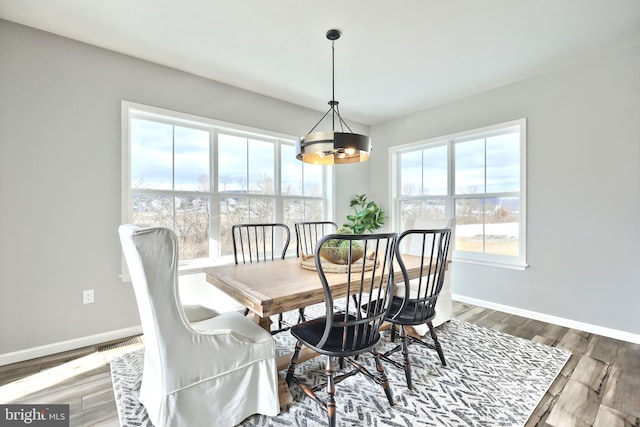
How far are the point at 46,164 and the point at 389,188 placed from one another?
159 inches

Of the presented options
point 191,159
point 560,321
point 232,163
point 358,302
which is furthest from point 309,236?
point 560,321

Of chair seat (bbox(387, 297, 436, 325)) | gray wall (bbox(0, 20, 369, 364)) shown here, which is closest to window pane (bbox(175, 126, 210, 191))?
gray wall (bbox(0, 20, 369, 364))

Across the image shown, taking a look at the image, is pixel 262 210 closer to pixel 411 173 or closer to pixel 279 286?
pixel 279 286

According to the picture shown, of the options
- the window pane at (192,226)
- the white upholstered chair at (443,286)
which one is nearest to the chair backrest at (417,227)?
the white upholstered chair at (443,286)

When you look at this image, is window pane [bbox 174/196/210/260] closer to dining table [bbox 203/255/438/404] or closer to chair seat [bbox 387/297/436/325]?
dining table [bbox 203/255/438/404]

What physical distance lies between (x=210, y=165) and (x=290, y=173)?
43.9 inches

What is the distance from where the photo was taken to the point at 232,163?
3521 millimetres

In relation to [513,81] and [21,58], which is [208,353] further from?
[513,81]

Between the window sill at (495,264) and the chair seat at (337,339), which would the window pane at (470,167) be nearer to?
the window sill at (495,264)

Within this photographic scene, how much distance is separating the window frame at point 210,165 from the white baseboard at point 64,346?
1.68 feet

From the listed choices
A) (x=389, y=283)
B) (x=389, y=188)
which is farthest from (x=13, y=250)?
(x=389, y=188)

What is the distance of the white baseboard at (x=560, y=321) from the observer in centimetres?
263

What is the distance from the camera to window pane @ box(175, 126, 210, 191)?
3137 mm

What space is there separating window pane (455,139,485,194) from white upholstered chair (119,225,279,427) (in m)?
3.23
